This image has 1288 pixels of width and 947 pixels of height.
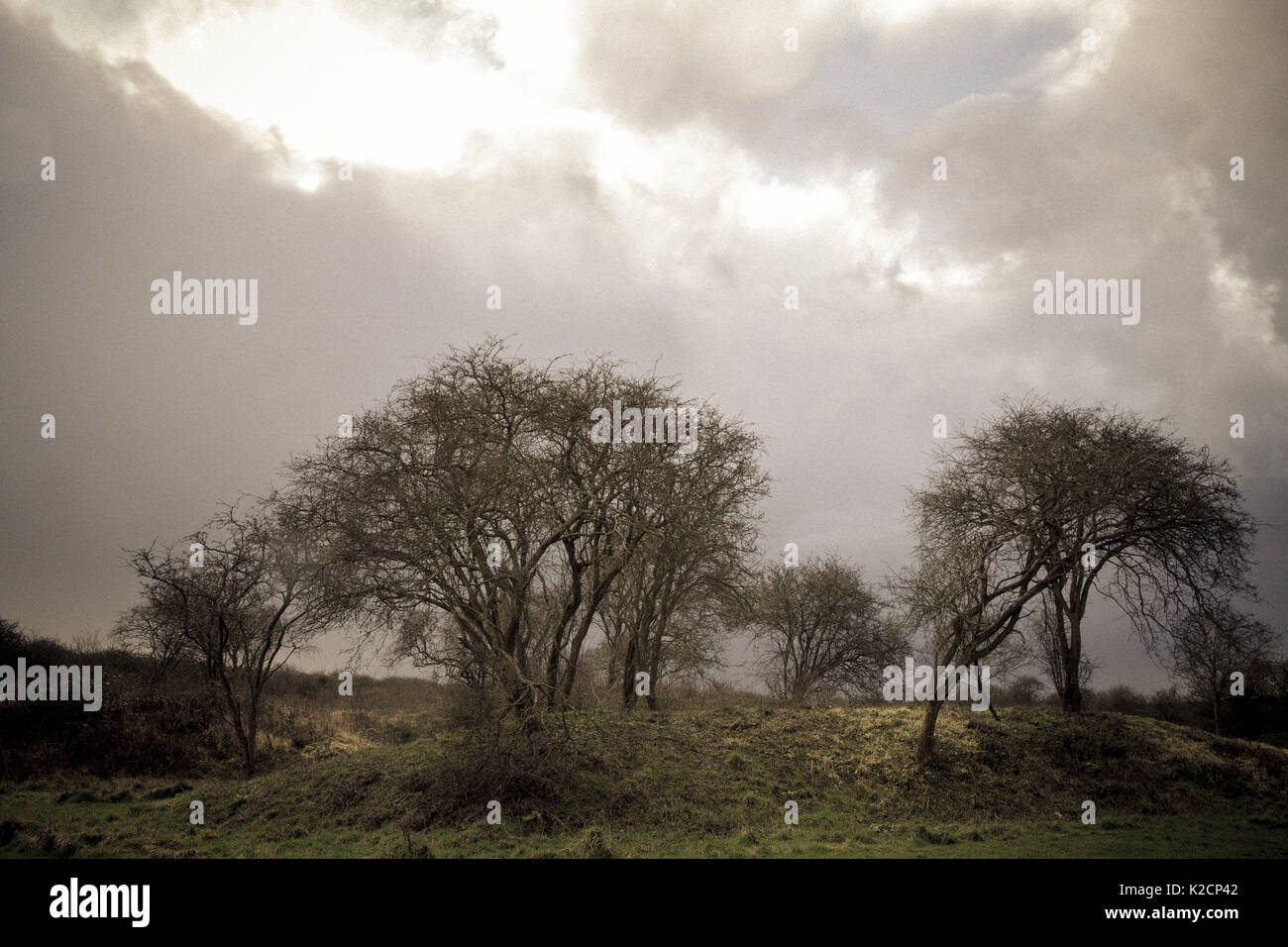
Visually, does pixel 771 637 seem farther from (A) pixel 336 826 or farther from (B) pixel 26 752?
(B) pixel 26 752

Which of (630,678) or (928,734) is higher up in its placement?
(630,678)

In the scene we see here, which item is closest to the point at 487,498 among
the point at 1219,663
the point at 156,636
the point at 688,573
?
the point at 688,573

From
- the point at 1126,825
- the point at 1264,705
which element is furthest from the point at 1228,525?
the point at 1264,705

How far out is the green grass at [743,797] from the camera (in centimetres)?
1298

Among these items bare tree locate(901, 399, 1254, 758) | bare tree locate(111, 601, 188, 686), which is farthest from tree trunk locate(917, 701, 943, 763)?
bare tree locate(111, 601, 188, 686)

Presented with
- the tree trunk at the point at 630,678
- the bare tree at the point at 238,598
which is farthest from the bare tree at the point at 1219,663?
the bare tree at the point at 238,598

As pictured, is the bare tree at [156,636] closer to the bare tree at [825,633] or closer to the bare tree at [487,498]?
the bare tree at [487,498]

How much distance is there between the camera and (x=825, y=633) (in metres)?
35.5

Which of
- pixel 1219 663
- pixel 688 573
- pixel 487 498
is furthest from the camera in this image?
pixel 1219 663

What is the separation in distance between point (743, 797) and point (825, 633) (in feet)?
69.4

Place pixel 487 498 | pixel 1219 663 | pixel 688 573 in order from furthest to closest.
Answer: pixel 1219 663, pixel 688 573, pixel 487 498

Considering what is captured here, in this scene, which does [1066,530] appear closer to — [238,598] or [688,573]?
[688,573]

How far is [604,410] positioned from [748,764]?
378 inches
